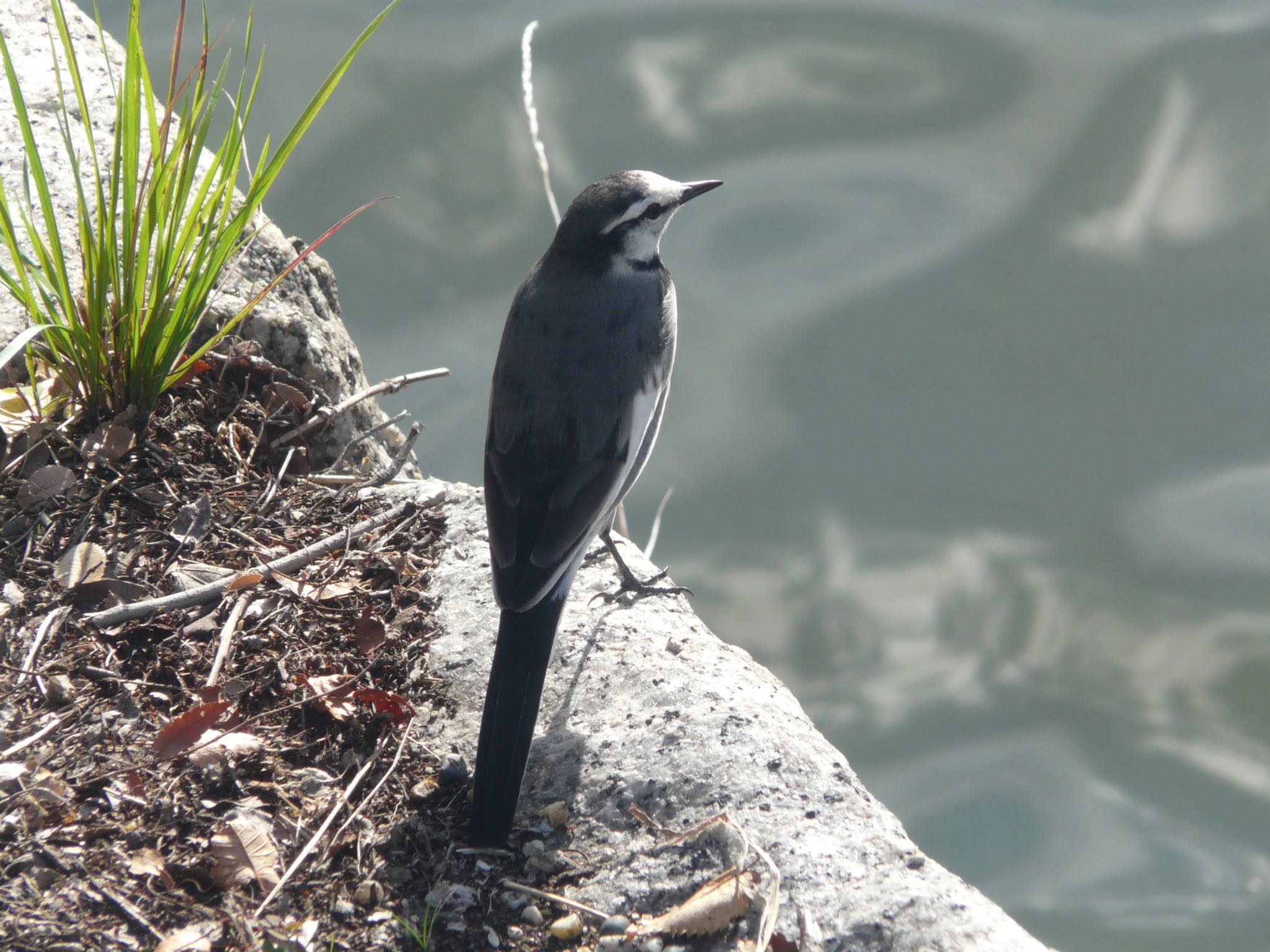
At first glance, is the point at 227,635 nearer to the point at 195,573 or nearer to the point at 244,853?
the point at 195,573

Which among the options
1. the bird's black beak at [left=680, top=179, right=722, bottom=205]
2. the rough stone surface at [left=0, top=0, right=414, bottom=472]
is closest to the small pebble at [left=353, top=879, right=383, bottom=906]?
the rough stone surface at [left=0, top=0, right=414, bottom=472]

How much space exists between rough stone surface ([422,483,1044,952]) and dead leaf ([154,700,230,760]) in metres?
0.62

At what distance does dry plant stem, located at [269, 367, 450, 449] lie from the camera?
4301 millimetres

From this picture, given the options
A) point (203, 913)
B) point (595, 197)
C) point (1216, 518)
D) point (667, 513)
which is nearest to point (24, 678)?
point (203, 913)

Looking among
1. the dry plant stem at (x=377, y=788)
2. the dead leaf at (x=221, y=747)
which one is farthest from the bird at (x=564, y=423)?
the dead leaf at (x=221, y=747)

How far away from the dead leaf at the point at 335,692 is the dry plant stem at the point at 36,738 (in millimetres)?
590

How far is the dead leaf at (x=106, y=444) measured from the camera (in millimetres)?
3820

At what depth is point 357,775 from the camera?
3164mm

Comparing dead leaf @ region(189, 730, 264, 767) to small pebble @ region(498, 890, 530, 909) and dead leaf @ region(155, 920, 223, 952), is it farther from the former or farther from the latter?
small pebble @ region(498, 890, 530, 909)

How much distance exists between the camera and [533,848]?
312cm

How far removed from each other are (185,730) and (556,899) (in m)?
1.02

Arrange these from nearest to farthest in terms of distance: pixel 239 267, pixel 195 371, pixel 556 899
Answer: pixel 556 899 → pixel 195 371 → pixel 239 267

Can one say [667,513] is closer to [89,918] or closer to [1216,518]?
[1216,518]

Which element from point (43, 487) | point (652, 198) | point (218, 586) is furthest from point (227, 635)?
point (652, 198)
